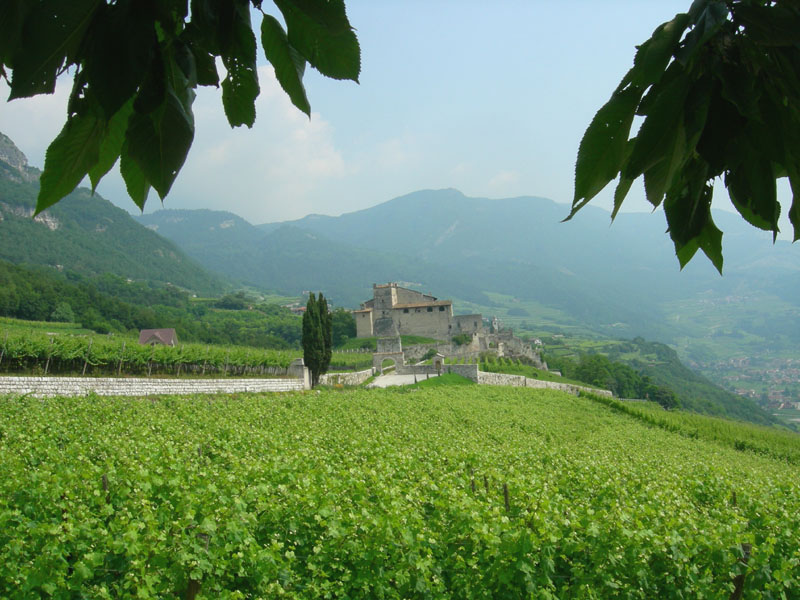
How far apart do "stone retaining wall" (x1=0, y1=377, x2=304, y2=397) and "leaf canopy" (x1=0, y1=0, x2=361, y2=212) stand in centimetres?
1964

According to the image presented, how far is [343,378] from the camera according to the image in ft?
115

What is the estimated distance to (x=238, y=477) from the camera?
6938 mm

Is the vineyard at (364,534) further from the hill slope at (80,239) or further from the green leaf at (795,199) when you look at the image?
the hill slope at (80,239)

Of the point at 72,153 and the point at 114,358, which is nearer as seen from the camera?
the point at 72,153

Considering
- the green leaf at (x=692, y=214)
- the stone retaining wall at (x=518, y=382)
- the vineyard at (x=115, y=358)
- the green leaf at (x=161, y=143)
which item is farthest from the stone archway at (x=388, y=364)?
the green leaf at (x=161, y=143)

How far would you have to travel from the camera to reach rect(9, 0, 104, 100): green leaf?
0.64 metres

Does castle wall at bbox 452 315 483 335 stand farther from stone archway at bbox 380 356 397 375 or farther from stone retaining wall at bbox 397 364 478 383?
stone retaining wall at bbox 397 364 478 383

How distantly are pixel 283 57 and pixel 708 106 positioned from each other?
25.4 inches

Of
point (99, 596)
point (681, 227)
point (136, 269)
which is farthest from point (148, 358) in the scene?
point (136, 269)

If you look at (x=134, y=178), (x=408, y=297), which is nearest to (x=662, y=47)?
(x=134, y=178)

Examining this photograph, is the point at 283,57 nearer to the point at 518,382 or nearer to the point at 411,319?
the point at 518,382

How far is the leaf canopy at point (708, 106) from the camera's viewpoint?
800 mm

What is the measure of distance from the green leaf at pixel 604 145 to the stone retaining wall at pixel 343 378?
32919mm

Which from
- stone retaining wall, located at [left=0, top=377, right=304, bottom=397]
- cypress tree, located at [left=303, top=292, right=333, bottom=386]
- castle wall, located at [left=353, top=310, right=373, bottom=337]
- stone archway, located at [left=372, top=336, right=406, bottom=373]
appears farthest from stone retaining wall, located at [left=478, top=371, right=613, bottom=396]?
castle wall, located at [left=353, top=310, right=373, bottom=337]
